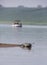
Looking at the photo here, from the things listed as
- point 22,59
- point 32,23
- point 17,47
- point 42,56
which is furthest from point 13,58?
point 32,23

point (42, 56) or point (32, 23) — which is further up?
point (32, 23)

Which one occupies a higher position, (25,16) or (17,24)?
(25,16)

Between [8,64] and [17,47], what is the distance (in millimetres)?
2596

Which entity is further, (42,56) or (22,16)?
(22,16)

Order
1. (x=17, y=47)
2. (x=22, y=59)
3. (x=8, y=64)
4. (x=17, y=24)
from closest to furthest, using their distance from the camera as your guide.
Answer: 1. (x=8, y=64)
2. (x=22, y=59)
3. (x=17, y=47)
4. (x=17, y=24)

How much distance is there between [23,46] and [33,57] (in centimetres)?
183

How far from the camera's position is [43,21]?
1838cm

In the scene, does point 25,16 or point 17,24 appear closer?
point 17,24

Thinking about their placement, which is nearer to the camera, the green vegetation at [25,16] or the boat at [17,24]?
the green vegetation at [25,16]

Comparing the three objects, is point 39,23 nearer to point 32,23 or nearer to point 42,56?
point 32,23

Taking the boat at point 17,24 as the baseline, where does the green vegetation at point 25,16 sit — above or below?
above

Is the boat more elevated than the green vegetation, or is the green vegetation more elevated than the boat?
the green vegetation

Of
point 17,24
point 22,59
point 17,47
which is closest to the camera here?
point 22,59

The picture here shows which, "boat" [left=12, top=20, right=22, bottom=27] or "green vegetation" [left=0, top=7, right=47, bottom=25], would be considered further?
"boat" [left=12, top=20, right=22, bottom=27]
